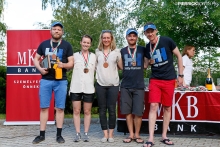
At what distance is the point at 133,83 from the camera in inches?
234

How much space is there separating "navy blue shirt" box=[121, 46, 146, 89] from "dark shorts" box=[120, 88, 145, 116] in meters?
0.09

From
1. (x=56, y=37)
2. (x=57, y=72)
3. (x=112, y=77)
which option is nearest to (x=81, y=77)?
(x=57, y=72)

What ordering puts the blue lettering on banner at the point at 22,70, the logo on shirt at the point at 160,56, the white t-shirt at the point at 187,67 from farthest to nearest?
1. the blue lettering on banner at the point at 22,70
2. the white t-shirt at the point at 187,67
3. the logo on shirt at the point at 160,56

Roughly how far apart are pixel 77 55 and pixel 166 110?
5.78 ft

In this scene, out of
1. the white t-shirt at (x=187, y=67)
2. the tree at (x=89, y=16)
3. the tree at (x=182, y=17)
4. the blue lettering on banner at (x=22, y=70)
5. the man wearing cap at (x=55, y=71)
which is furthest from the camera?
the tree at (x=89, y=16)

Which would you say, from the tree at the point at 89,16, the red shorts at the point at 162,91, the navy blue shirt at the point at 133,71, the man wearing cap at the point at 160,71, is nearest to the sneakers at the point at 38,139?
the navy blue shirt at the point at 133,71

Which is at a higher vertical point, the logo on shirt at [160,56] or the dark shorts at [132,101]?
the logo on shirt at [160,56]

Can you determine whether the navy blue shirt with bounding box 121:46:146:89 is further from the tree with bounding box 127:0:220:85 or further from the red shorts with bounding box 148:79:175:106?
the tree with bounding box 127:0:220:85

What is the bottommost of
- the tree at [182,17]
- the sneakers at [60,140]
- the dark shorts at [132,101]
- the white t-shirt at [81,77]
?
the sneakers at [60,140]

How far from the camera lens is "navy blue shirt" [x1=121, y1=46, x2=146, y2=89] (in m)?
5.95

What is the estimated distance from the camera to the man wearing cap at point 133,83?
5.95m

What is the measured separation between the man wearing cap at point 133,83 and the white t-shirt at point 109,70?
139 millimetres

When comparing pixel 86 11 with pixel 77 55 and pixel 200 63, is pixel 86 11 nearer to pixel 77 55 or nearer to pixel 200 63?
pixel 200 63

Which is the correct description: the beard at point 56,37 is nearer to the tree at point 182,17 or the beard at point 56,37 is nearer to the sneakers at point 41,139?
the sneakers at point 41,139
